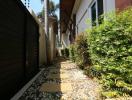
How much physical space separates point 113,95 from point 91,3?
23.2 feet

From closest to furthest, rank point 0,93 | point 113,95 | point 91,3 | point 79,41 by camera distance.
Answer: point 0,93 < point 113,95 < point 79,41 < point 91,3

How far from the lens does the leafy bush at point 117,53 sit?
163 inches

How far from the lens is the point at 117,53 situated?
4.27 meters

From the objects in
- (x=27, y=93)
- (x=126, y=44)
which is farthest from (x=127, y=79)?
(x=27, y=93)

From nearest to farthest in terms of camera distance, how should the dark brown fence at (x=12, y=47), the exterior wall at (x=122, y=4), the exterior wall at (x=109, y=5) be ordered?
the dark brown fence at (x=12, y=47), the exterior wall at (x=122, y=4), the exterior wall at (x=109, y=5)

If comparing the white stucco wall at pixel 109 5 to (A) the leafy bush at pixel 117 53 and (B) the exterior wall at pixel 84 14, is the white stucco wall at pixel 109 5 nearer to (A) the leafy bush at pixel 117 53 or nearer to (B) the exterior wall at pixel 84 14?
(A) the leafy bush at pixel 117 53

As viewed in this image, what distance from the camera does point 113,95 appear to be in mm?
4219

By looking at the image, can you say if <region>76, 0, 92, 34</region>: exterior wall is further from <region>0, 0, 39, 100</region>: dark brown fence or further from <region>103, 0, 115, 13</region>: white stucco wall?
<region>0, 0, 39, 100</region>: dark brown fence

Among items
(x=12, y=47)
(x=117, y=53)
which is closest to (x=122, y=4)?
(x=117, y=53)

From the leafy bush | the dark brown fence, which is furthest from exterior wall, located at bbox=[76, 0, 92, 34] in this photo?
the leafy bush

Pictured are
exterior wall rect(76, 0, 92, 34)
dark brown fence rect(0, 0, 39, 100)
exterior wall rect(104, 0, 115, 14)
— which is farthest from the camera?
exterior wall rect(76, 0, 92, 34)

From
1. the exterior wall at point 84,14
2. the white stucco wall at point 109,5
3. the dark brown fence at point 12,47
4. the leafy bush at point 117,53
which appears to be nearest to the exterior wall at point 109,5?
the white stucco wall at point 109,5

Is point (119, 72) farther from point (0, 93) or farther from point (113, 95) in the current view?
point (0, 93)

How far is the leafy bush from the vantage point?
4.13m
